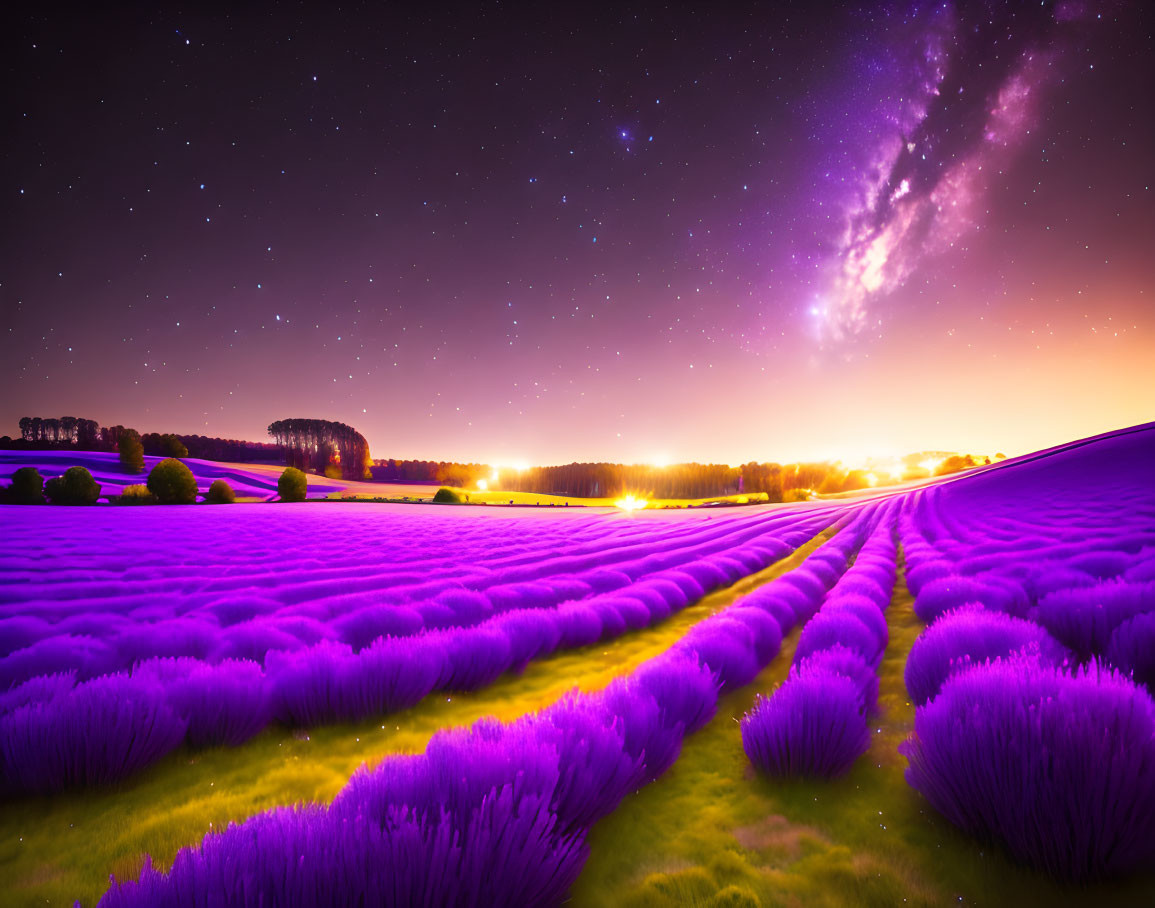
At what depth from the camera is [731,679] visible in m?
2.22

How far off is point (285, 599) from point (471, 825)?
3932 mm

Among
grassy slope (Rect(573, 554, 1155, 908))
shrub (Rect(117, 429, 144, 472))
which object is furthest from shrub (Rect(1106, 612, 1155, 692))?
shrub (Rect(117, 429, 144, 472))

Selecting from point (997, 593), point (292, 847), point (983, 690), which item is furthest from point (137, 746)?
point (997, 593)

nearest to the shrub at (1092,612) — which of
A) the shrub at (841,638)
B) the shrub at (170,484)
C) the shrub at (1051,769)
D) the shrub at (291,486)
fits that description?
the shrub at (841,638)

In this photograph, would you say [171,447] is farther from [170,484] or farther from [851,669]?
[851,669]

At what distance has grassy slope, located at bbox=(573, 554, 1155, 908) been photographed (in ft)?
2.99

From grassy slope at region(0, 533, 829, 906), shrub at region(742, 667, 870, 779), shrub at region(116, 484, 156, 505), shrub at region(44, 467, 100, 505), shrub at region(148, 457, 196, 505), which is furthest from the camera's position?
shrub at region(148, 457, 196, 505)

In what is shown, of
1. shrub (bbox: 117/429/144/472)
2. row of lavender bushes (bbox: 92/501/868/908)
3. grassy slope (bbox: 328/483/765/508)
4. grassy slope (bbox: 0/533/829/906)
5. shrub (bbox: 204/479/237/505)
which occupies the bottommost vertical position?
grassy slope (bbox: 328/483/765/508)

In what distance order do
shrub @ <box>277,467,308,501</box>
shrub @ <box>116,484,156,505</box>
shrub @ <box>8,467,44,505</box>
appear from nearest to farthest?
shrub @ <box>8,467,44,505</box>
shrub @ <box>116,484,156,505</box>
shrub @ <box>277,467,308,501</box>

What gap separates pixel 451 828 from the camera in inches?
33.2

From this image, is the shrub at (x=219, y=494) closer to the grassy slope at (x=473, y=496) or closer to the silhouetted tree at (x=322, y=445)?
the grassy slope at (x=473, y=496)

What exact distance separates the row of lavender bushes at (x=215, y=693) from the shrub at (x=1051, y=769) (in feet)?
6.54

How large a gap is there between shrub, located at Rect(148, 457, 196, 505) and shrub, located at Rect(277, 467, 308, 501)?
331 inches

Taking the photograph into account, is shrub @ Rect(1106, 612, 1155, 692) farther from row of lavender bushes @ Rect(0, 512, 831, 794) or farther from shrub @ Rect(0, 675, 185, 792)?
shrub @ Rect(0, 675, 185, 792)
